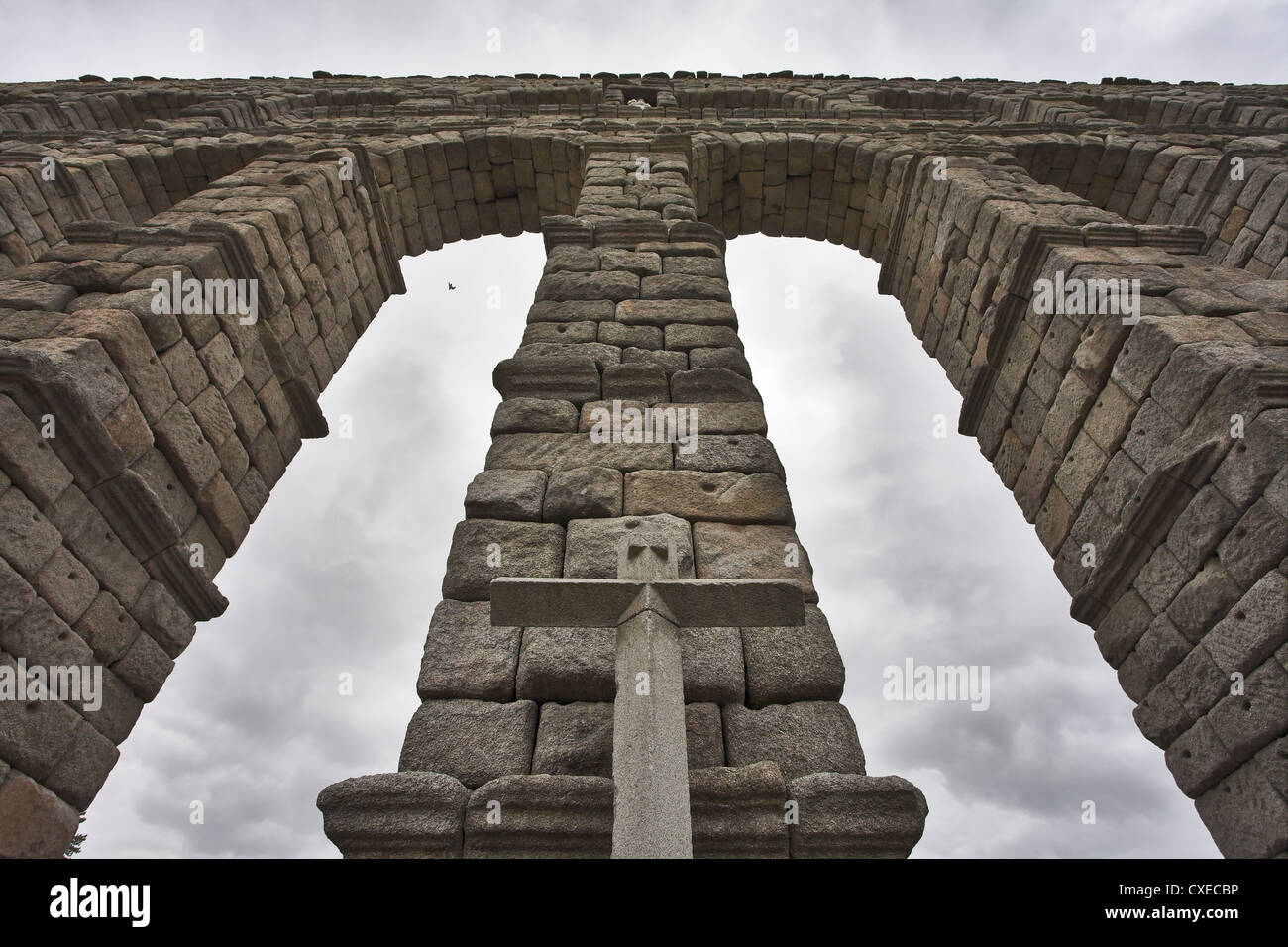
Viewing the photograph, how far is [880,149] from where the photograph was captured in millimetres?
8547

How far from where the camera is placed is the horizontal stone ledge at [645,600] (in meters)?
2.36

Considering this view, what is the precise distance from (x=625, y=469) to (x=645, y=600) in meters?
1.62

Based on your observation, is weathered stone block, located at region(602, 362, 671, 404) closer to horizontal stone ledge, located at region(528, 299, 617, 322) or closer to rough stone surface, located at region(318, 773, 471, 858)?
horizontal stone ledge, located at region(528, 299, 617, 322)

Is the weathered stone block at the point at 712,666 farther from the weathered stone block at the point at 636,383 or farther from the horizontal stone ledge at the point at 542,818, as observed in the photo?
the weathered stone block at the point at 636,383

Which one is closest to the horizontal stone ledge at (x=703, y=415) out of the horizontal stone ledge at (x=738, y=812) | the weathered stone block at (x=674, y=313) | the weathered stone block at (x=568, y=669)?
the weathered stone block at (x=674, y=313)

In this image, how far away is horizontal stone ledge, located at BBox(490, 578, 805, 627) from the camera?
92.7 inches

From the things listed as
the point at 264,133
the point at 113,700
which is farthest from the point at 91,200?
the point at 113,700

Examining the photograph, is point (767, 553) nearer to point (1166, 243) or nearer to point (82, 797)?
point (82, 797)

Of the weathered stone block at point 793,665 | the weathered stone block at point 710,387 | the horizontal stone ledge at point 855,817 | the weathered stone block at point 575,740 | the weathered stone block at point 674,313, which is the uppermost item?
the weathered stone block at point 674,313

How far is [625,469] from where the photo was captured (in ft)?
12.8

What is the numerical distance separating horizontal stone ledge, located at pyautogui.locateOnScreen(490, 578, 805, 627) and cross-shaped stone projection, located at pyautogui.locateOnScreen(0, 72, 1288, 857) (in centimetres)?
1

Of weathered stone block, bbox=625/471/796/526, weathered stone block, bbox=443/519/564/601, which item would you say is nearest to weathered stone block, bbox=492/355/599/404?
weathered stone block, bbox=625/471/796/526

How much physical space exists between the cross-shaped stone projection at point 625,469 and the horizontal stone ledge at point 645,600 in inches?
0.5

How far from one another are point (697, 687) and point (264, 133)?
9.04m
